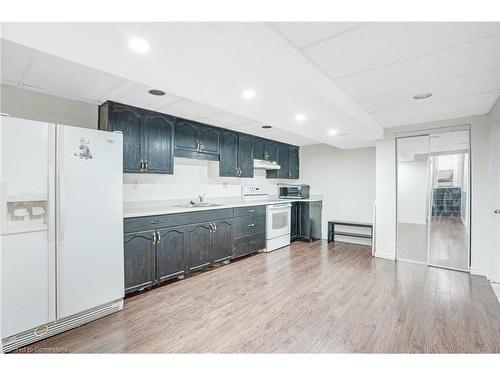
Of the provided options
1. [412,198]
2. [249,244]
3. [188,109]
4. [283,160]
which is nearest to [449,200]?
[412,198]

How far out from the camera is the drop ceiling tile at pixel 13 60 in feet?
5.94

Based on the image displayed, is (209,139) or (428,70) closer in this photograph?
(428,70)

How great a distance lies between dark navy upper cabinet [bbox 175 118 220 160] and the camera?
11.6 ft

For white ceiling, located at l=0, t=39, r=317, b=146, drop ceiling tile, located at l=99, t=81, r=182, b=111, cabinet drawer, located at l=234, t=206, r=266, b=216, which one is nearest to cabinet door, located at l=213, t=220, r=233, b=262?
cabinet drawer, located at l=234, t=206, r=266, b=216

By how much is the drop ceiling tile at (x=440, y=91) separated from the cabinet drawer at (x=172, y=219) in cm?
239

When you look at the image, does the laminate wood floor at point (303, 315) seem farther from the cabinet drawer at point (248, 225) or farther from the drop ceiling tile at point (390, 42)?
the drop ceiling tile at point (390, 42)

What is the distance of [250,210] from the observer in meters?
4.33

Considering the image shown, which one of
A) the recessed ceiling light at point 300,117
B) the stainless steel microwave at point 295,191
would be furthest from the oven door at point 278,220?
the recessed ceiling light at point 300,117

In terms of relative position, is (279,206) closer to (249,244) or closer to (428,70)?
(249,244)

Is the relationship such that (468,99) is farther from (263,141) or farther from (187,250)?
(187,250)

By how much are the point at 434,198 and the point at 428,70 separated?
2.57 metres

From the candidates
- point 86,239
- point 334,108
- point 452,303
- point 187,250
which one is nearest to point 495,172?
point 452,303

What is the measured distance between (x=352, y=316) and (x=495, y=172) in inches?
113

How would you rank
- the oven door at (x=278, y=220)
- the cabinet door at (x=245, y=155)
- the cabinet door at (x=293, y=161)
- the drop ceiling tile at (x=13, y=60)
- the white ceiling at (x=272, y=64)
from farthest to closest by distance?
the cabinet door at (x=293, y=161) → the oven door at (x=278, y=220) → the cabinet door at (x=245, y=155) → the drop ceiling tile at (x=13, y=60) → the white ceiling at (x=272, y=64)
